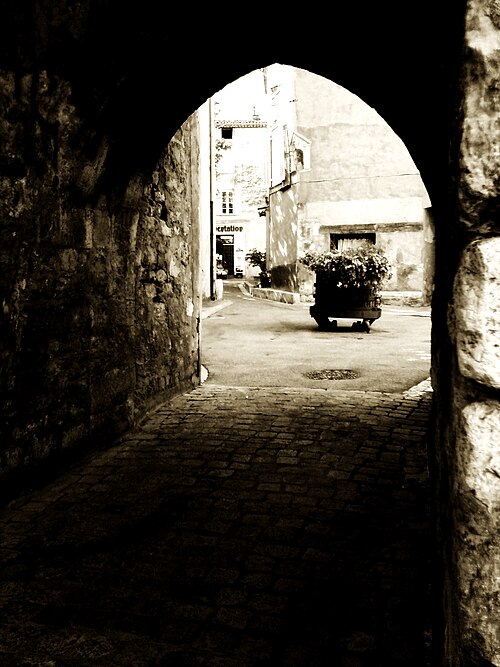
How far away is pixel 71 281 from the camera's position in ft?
11.7

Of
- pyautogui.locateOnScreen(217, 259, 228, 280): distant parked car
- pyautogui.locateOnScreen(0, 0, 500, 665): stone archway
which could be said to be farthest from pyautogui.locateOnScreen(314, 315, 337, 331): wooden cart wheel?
pyautogui.locateOnScreen(217, 259, 228, 280): distant parked car

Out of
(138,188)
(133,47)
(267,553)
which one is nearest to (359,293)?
(138,188)

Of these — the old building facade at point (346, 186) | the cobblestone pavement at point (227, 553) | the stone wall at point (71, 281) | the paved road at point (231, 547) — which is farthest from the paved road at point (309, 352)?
the old building facade at point (346, 186)

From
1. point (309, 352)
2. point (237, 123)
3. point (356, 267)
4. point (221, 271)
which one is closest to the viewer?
point (309, 352)

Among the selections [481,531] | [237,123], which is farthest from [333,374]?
[237,123]

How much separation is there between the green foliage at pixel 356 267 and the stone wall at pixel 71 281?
4972 millimetres

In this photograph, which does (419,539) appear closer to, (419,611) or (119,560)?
(419,611)

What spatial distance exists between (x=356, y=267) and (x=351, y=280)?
230 millimetres

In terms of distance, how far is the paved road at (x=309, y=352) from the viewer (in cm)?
598

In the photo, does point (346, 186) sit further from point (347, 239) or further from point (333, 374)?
point (333, 374)

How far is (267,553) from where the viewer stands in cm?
251

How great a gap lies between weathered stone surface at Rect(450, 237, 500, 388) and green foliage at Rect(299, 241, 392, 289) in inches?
347

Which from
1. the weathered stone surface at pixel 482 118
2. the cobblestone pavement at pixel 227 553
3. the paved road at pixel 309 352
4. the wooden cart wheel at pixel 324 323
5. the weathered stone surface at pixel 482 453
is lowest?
the cobblestone pavement at pixel 227 553

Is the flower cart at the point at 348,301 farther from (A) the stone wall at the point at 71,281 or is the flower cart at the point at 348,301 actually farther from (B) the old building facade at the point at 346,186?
(B) the old building facade at the point at 346,186
